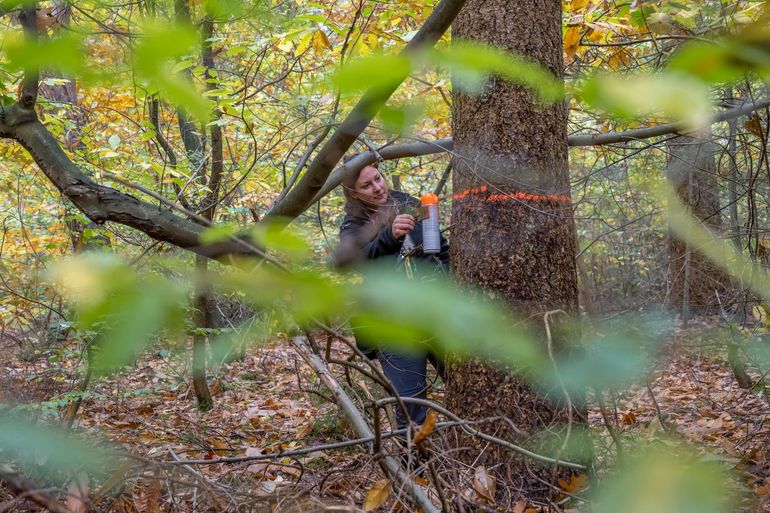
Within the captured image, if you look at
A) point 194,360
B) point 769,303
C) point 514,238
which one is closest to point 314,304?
point 514,238

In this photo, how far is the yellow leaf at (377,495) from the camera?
6.03ft

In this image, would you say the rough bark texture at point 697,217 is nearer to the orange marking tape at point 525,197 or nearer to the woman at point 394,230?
the orange marking tape at point 525,197

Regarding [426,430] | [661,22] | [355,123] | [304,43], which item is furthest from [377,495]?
[304,43]

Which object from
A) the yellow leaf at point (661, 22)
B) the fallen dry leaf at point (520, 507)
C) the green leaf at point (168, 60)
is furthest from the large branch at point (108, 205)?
the yellow leaf at point (661, 22)

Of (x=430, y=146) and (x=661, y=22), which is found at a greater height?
(x=661, y=22)

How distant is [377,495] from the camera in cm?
187

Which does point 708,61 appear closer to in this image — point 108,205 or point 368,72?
point 368,72

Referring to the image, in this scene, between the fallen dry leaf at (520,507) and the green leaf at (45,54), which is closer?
the green leaf at (45,54)

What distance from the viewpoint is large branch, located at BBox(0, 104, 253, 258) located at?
5.80 feet

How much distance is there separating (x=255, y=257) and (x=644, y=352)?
66cm

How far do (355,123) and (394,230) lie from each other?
63.7 inches

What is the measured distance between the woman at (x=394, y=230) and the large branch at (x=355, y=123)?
2.92 feet

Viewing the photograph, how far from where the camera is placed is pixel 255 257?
984mm

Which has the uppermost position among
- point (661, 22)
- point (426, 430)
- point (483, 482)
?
point (661, 22)
